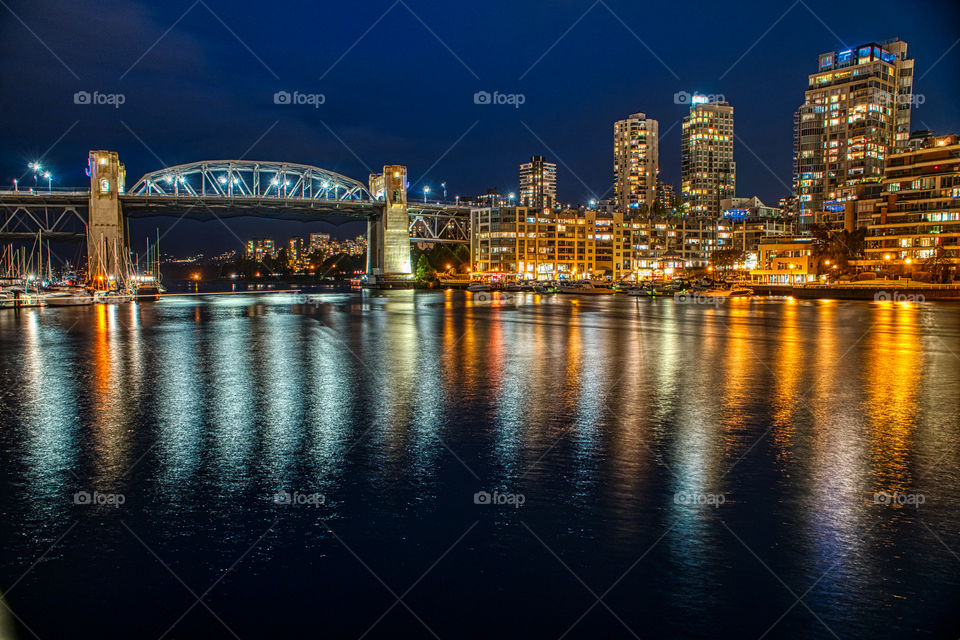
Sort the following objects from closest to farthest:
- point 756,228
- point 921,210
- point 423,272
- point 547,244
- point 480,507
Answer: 1. point 480,507
2. point 921,210
3. point 423,272
4. point 547,244
5. point 756,228

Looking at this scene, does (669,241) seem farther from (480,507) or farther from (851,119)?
(480,507)

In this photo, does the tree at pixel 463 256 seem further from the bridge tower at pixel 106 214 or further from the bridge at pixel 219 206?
the bridge tower at pixel 106 214

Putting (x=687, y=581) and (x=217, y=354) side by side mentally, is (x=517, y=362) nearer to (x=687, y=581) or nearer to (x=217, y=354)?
(x=217, y=354)

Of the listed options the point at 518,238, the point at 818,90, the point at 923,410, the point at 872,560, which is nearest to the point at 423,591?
the point at 872,560

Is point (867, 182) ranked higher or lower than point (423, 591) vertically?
higher

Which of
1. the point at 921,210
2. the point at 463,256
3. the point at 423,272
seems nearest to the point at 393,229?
the point at 423,272

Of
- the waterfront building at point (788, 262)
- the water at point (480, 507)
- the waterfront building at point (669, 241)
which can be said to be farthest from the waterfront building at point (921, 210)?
the water at point (480, 507)
